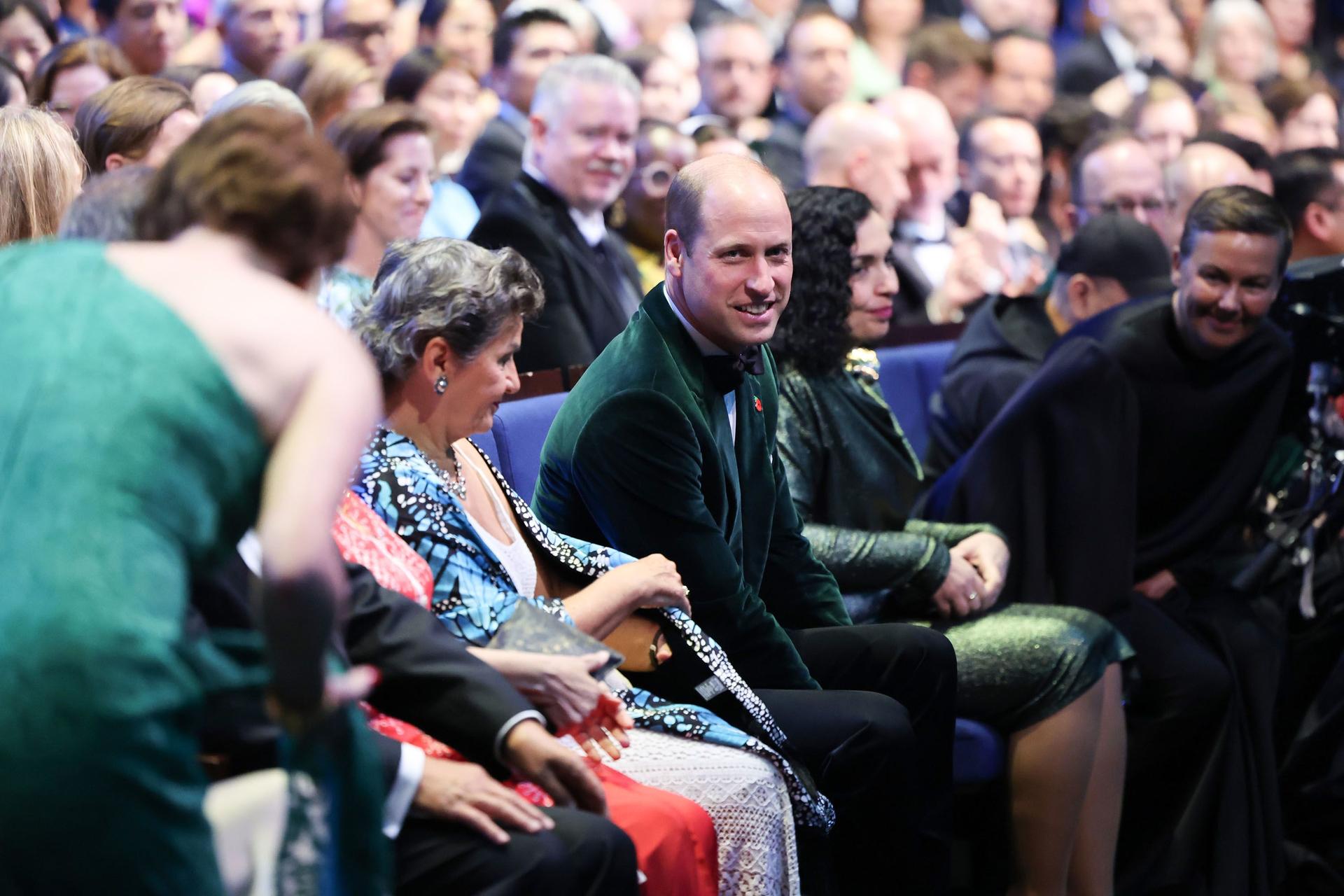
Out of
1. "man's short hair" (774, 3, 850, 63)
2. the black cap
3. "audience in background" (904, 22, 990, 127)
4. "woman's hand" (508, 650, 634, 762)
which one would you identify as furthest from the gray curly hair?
"audience in background" (904, 22, 990, 127)

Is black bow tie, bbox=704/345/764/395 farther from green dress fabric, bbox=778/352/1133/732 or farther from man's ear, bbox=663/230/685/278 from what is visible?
green dress fabric, bbox=778/352/1133/732

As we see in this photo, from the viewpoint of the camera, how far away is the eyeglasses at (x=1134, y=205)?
18.7ft

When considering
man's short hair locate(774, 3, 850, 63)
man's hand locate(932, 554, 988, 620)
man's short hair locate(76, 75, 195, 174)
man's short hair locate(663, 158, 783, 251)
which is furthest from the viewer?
man's short hair locate(774, 3, 850, 63)

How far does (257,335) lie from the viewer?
4.64ft

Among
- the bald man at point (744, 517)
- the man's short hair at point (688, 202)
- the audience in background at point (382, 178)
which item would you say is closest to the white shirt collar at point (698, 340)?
the bald man at point (744, 517)

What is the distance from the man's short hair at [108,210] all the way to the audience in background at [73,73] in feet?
9.22

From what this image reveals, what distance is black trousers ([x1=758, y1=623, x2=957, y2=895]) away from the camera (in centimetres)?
274

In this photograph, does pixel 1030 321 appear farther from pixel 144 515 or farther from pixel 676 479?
pixel 144 515

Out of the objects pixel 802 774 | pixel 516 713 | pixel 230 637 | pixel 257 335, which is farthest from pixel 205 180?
pixel 802 774

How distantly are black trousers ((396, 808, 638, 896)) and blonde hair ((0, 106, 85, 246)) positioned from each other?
1075 mm

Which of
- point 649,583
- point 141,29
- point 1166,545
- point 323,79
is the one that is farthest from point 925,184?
point 649,583

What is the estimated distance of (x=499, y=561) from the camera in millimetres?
2510

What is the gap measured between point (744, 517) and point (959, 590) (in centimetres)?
62

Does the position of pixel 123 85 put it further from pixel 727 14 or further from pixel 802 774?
pixel 727 14
